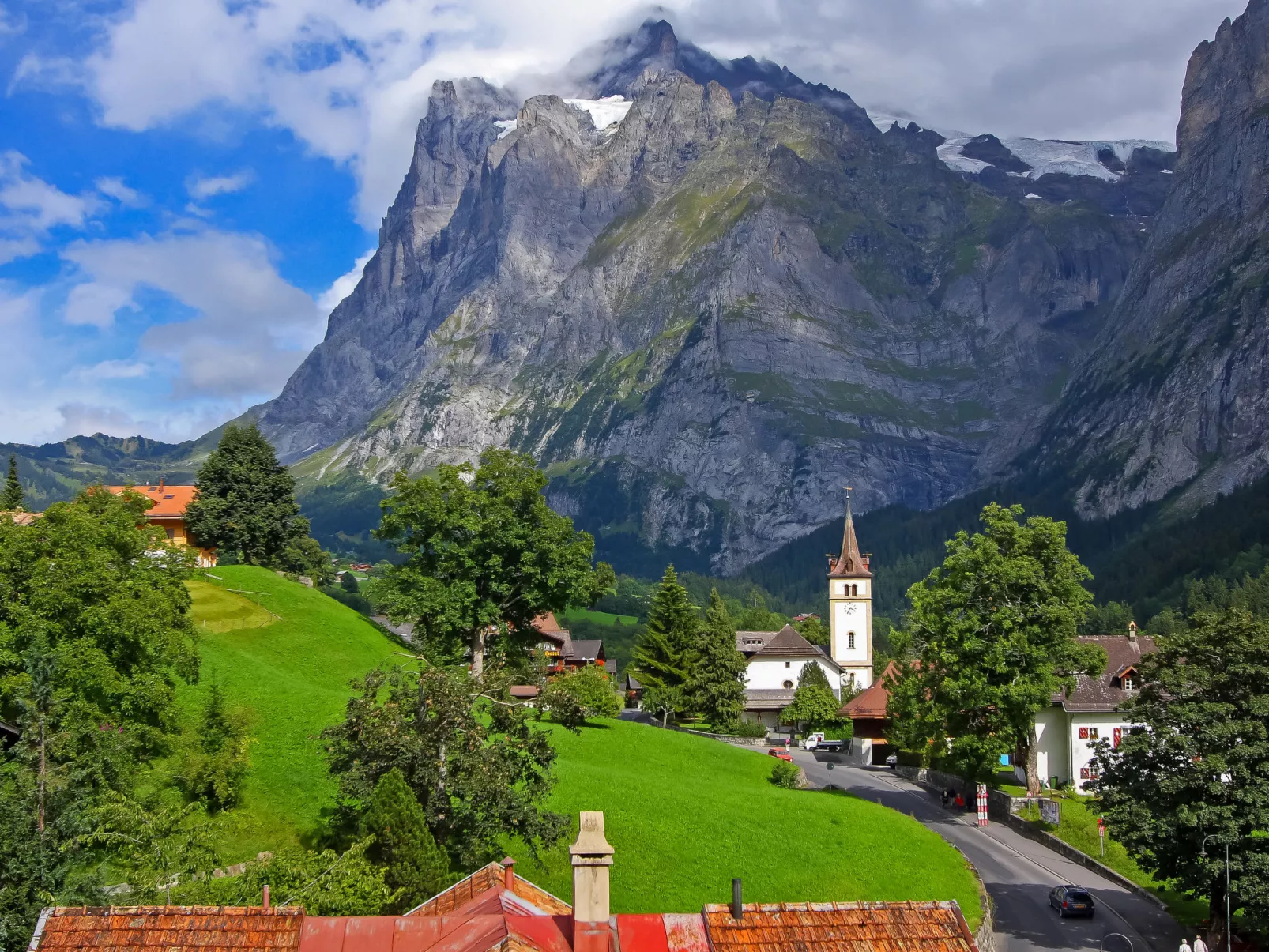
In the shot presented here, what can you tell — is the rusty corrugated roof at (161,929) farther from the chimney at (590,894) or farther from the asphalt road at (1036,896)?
the asphalt road at (1036,896)

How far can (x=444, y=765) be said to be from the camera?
104ft

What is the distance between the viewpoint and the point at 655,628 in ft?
308

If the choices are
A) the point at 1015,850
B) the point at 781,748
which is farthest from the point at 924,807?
the point at 781,748

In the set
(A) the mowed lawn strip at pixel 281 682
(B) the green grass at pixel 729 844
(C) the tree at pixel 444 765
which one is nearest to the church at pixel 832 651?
(A) the mowed lawn strip at pixel 281 682

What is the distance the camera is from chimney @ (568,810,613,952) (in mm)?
16422

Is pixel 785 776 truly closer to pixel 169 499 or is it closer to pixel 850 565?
pixel 169 499

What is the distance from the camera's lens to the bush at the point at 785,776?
5825 centimetres

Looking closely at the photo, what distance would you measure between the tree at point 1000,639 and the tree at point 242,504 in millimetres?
48417

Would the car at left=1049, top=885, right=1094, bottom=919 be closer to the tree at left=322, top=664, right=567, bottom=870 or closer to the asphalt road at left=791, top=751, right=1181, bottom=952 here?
the asphalt road at left=791, top=751, right=1181, bottom=952

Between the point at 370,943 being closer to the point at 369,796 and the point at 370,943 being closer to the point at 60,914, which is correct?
the point at 60,914

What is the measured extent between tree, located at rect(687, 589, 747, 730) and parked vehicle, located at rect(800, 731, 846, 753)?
9.22 metres

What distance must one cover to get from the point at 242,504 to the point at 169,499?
12058 millimetres

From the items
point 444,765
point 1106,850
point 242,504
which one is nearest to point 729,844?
point 444,765

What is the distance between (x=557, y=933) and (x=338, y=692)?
35.6 m
